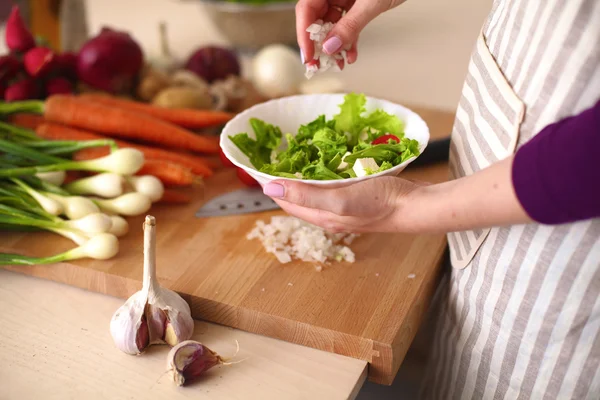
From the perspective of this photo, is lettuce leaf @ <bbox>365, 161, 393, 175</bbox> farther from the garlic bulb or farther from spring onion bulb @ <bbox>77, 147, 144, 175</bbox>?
spring onion bulb @ <bbox>77, 147, 144, 175</bbox>

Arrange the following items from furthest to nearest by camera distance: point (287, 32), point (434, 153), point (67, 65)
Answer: point (287, 32) < point (67, 65) < point (434, 153)

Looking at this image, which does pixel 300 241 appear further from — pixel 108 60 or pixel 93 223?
pixel 108 60

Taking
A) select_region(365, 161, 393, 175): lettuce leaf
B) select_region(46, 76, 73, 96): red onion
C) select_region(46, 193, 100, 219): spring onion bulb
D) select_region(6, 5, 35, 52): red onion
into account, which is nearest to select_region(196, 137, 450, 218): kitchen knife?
select_region(46, 193, 100, 219): spring onion bulb

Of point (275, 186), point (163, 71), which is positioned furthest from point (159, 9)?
point (275, 186)

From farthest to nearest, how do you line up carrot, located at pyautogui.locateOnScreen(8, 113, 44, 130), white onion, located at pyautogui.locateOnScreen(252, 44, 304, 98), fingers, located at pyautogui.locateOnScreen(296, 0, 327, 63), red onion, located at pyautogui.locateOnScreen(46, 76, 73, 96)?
white onion, located at pyautogui.locateOnScreen(252, 44, 304, 98)
red onion, located at pyautogui.locateOnScreen(46, 76, 73, 96)
carrot, located at pyautogui.locateOnScreen(8, 113, 44, 130)
fingers, located at pyautogui.locateOnScreen(296, 0, 327, 63)

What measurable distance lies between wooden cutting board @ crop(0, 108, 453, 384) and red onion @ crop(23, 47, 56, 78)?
52 cm

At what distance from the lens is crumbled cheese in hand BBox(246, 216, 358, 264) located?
1.15m

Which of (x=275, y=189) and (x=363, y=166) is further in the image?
(x=363, y=166)

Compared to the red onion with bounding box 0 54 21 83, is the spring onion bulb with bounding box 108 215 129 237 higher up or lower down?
lower down

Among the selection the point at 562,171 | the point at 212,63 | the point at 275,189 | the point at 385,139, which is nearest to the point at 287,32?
the point at 212,63

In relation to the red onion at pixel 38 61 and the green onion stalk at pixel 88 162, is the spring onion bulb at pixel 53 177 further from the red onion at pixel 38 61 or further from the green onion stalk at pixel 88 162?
the red onion at pixel 38 61

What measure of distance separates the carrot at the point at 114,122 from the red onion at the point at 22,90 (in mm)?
81

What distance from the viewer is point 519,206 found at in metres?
0.78

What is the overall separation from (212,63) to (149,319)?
103 centimetres
